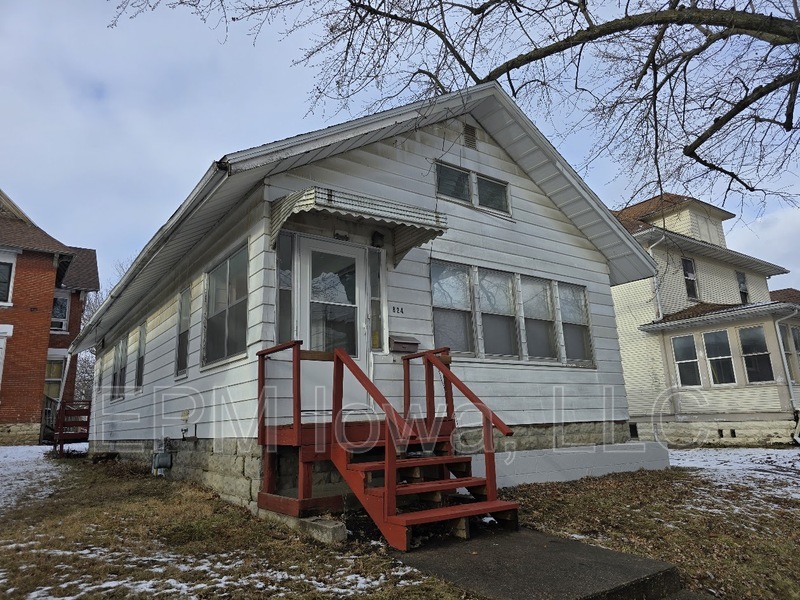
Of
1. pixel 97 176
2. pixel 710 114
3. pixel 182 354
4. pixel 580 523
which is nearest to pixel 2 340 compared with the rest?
pixel 97 176

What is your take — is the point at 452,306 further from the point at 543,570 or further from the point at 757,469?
the point at 757,469

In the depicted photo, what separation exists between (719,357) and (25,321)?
23.0 metres

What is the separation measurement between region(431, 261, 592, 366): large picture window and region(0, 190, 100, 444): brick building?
1548 cm

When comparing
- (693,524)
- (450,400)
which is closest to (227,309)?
(450,400)

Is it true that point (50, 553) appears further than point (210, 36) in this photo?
No

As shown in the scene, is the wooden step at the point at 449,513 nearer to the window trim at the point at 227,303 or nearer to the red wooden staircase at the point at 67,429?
the window trim at the point at 227,303

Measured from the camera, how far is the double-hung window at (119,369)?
468 inches

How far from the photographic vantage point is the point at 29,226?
20125 mm

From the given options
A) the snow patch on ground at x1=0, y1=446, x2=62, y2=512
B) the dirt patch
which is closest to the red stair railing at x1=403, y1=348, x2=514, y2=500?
the dirt patch

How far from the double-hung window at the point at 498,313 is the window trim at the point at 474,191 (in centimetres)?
104

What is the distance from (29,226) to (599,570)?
2305cm

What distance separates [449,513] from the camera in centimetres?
416

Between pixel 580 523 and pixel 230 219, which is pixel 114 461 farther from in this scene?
pixel 580 523

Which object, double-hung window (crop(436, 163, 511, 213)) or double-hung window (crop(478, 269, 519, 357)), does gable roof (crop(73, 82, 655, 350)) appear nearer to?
double-hung window (crop(436, 163, 511, 213))
